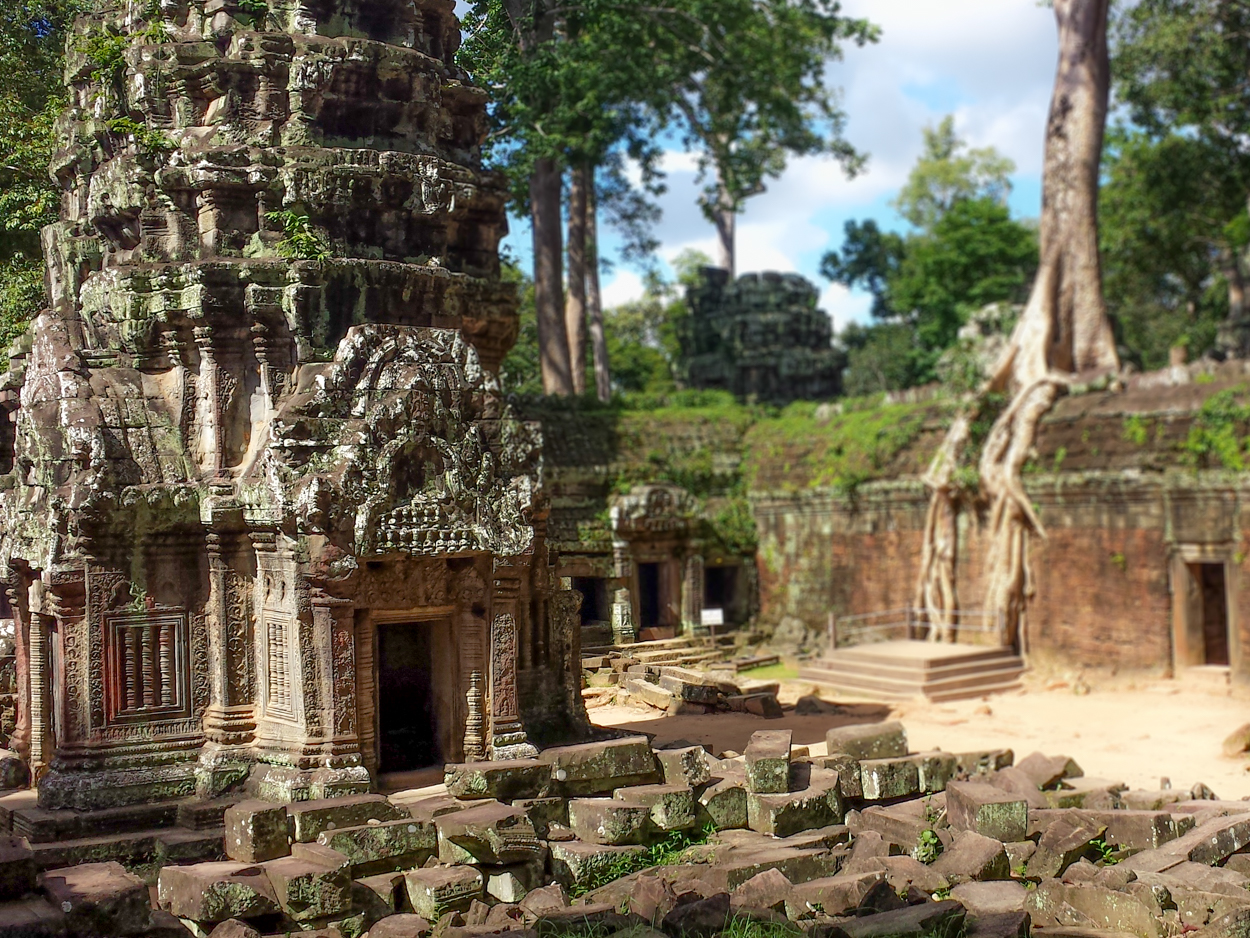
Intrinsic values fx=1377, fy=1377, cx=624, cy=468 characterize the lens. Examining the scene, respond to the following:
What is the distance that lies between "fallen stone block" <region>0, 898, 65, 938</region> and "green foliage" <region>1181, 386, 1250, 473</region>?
14.5 meters

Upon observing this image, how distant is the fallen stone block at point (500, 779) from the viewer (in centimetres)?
905

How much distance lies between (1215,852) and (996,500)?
10.2 m

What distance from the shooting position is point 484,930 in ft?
25.5

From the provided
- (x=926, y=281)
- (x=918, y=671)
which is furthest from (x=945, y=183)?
(x=918, y=671)

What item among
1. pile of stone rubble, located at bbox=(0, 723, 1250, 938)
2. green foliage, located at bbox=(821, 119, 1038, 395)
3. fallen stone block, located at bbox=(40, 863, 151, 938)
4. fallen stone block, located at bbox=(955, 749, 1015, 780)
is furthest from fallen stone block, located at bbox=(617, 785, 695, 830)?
green foliage, located at bbox=(821, 119, 1038, 395)

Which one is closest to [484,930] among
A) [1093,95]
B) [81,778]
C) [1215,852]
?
[81,778]

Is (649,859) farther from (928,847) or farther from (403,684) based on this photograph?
(403,684)

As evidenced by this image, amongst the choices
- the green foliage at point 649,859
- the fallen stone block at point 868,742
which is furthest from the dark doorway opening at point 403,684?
the fallen stone block at point 868,742

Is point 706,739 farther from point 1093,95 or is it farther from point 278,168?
point 1093,95

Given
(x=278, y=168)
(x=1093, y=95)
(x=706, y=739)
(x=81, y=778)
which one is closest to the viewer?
(x=81, y=778)

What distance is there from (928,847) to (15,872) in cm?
593

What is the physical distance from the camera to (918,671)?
58.2ft

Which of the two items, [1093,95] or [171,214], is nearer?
[171,214]

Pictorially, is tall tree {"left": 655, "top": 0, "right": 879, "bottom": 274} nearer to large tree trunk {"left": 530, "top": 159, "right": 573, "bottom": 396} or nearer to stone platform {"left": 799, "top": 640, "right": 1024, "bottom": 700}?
large tree trunk {"left": 530, "top": 159, "right": 573, "bottom": 396}
